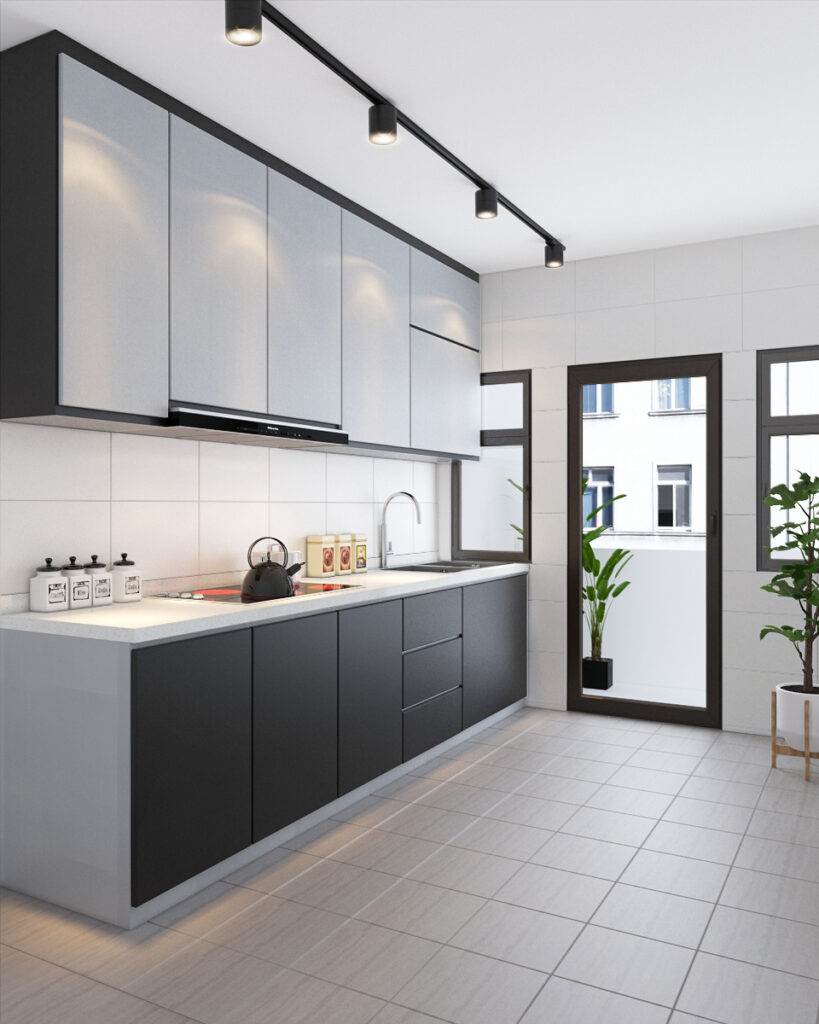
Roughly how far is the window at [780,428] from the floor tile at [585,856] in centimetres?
200

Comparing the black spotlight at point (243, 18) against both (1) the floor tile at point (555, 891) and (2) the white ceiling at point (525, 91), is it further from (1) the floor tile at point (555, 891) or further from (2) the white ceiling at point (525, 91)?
(1) the floor tile at point (555, 891)

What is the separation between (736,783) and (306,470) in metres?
2.39

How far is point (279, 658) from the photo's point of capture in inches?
113

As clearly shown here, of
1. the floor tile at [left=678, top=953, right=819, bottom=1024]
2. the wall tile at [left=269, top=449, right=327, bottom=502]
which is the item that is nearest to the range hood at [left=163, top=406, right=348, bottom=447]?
the wall tile at [left=269, top=449, right=327, bottom=502]

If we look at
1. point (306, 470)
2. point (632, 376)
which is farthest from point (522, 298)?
point (306, 470)

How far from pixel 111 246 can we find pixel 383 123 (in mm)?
954

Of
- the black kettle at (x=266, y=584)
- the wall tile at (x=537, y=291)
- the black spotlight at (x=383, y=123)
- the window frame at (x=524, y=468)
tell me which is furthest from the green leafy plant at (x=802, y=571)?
the black spotlight at (x=383, y=123)

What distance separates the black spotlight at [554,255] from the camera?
4207 mm

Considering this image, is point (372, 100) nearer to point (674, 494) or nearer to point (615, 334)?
point (615, 334)

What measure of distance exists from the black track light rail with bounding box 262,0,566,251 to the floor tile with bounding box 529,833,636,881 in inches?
101

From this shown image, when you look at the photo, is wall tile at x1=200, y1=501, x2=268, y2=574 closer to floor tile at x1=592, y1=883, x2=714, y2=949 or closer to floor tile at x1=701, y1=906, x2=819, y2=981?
floor tile at x1=592, y1=883, x2=714, y2=949

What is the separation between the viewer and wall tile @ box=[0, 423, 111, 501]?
2654mm

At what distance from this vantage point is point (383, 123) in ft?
8.90

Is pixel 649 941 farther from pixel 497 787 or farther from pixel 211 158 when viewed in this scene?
pixel 211 158
